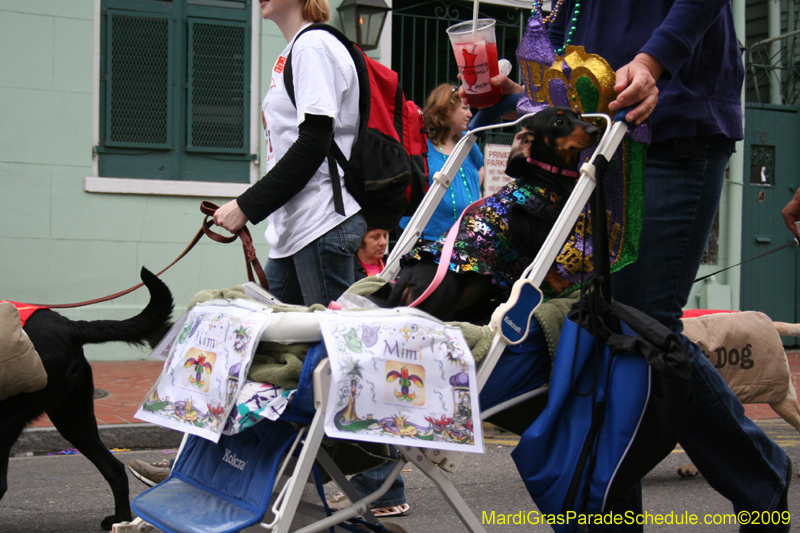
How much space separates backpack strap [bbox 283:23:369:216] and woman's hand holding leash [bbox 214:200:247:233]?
39cm

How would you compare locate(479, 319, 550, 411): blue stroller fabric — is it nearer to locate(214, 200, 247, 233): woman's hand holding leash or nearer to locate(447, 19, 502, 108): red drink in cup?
locate(447, 19, 502, 108): red drink in cup

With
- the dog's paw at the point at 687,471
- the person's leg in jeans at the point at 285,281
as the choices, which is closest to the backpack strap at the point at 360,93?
the person's leg in jeans at the point at 285,281

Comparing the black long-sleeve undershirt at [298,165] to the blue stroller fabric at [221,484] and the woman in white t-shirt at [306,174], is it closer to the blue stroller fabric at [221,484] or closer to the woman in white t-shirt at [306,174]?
the woman in white t-shirt at [306,174]

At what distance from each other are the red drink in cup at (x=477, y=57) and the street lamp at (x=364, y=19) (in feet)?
17.2

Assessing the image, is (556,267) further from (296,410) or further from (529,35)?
(296,410)

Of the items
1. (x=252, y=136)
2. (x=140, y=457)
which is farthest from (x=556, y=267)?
(x=252, y=136)

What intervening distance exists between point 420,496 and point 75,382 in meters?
1.57

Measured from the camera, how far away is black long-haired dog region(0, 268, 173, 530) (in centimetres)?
282

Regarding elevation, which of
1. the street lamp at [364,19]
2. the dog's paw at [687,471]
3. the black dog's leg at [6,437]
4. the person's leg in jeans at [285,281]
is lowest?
the dog's paw at [687,471]

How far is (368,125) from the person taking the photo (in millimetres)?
2908

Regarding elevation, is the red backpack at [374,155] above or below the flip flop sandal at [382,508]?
above

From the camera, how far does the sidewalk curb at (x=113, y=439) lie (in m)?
4.47

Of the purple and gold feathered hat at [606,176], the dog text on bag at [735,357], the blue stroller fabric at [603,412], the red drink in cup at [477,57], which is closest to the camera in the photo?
the blue stroller fabric at [603,412]

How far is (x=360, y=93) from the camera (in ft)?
9.47
